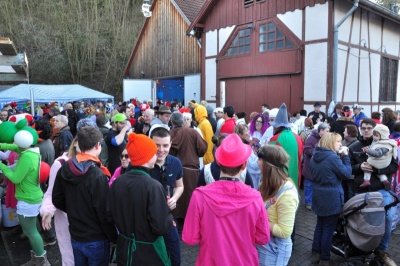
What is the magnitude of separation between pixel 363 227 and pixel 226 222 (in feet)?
7.45

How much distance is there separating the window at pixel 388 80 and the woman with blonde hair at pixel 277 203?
481 inches

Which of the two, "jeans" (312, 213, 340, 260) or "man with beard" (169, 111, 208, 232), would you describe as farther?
"man with beard" (169, 111, 208, 232)

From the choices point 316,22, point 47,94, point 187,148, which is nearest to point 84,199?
point 187,148

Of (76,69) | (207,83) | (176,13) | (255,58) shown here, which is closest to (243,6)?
(255,58)

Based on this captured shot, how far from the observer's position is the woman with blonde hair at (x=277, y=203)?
245cm

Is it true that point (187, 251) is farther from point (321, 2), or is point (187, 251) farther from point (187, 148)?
point (321, 2)

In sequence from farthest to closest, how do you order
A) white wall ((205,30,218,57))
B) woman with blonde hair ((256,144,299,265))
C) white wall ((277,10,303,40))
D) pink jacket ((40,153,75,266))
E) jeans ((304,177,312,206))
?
1. white wall ((205,30,218,57))
2. white wall ((277,10,303,40))
3. jeans ((304,177,312,206))
4. pink jacket ((40,153,75,266))
5. woman with blonde hair ((256,144,299,265))

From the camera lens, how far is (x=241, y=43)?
1307 centimetres

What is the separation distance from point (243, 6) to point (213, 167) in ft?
36.3

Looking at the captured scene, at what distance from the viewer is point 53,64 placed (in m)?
25.6

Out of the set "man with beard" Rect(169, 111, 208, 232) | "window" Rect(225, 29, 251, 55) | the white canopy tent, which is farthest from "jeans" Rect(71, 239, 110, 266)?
the white canopy tent

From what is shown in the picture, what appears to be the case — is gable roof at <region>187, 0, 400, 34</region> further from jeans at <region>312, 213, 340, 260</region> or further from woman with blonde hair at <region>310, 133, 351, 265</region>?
jeans at <region>312, 213, 340, 260</region>

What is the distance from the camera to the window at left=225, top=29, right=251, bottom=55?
12.8 meters

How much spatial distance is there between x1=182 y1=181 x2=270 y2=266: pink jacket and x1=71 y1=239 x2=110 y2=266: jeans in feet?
3.09
